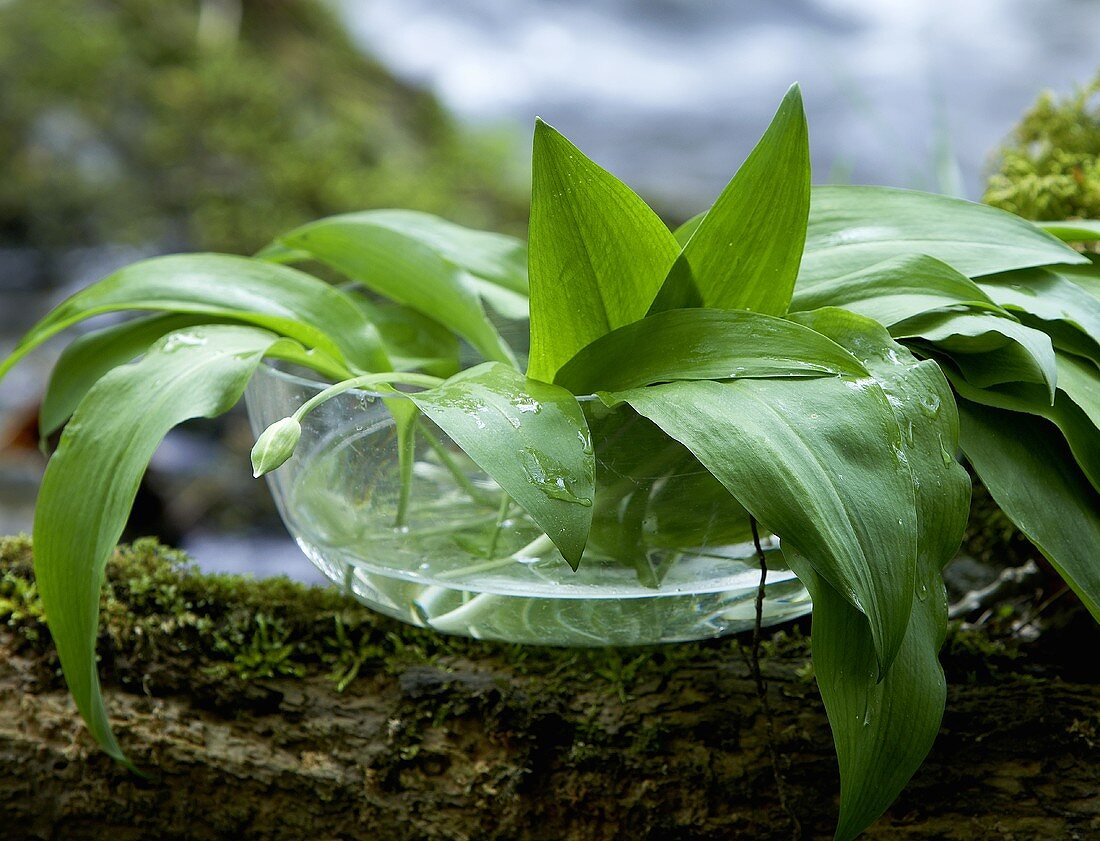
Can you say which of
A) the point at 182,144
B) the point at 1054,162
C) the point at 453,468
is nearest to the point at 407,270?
the point at 453,468

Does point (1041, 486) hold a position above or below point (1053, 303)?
below

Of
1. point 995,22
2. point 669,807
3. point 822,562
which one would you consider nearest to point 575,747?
point 669,807

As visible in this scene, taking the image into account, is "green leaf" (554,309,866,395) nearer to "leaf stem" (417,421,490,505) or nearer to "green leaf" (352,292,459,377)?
"leaf stem" (417,421,490,505)

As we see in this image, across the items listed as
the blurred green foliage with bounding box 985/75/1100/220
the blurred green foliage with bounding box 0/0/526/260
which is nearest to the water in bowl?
the blurred green foliage with bounding box 985/75/1100/220

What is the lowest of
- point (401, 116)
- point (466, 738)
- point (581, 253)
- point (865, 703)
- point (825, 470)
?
point (466, 738)

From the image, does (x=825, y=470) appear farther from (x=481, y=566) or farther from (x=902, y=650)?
(x=481, y=566)

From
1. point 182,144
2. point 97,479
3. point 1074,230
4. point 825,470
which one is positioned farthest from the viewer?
point 182,144

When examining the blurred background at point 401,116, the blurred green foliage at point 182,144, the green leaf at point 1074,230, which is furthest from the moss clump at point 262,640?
the blurred green foliage at point 182,144
